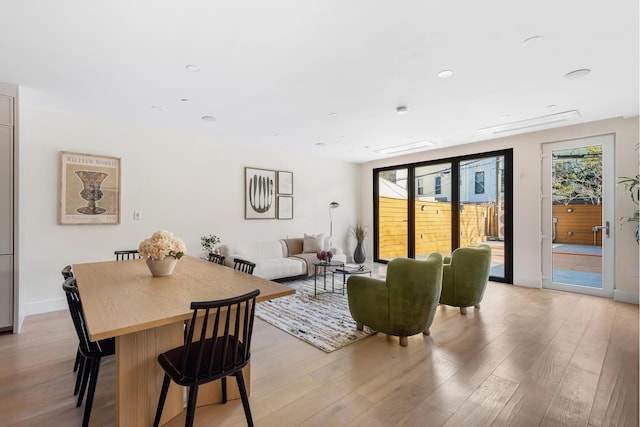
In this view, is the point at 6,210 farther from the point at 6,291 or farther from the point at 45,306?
the point at 45,306

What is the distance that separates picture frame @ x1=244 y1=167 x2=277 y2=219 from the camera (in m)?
5.67

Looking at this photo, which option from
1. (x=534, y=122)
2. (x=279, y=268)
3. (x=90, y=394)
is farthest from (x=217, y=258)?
(x=534, y=122)

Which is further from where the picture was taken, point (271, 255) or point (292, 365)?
point (271, 255)

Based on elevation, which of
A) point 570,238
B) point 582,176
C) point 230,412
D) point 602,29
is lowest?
point 230,412

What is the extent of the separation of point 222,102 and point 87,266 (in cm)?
222

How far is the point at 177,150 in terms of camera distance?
4840mm

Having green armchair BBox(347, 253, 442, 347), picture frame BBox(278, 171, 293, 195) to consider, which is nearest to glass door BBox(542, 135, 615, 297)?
green armchair BBox(347, 253, 442, 347)

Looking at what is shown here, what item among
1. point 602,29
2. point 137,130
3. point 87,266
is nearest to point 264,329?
point 87,266

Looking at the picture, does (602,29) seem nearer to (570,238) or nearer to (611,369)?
(611,369)

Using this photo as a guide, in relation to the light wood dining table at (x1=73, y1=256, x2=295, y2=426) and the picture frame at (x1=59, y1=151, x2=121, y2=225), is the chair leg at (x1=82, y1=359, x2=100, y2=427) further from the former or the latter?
the picture frame at (x1=59, y1=151, x2=121, y2=225)

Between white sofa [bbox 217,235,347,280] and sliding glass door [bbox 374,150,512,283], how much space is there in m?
1.92

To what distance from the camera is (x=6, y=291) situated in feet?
10.1

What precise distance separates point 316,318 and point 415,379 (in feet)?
4.76

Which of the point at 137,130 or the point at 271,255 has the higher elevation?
the point at 137,130
